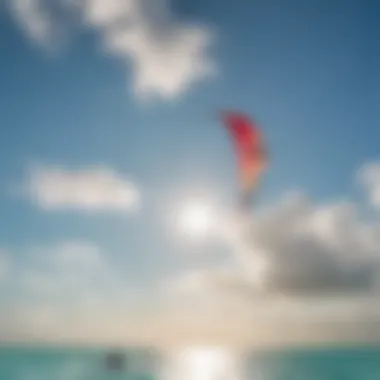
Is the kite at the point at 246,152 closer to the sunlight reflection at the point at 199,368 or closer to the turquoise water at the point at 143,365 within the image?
the turquoise water at the point at 143,365

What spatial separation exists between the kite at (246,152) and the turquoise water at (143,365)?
1.48 meters

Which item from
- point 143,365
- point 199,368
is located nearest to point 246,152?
point 143,365

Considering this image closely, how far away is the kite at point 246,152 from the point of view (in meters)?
2.37

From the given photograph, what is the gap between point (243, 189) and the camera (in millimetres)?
2404

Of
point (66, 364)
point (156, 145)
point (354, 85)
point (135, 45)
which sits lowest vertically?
point (66, 364)

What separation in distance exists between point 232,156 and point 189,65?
0.39 metres

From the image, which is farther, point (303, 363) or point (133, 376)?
point (133, 376)

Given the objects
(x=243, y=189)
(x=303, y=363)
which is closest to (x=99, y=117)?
(x=243, y=189)

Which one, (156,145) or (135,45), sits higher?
(135,45)

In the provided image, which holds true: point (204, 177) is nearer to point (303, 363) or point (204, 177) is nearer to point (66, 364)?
point (66, 364)

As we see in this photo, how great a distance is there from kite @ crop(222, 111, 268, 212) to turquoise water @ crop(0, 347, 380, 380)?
4.84 feet

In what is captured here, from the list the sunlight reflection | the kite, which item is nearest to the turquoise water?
the sunlight reflection

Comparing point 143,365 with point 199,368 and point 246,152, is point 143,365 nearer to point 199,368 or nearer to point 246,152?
point 199,368

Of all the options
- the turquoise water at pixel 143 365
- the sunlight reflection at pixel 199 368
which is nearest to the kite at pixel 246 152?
the turquoise water at pixel 143 365
